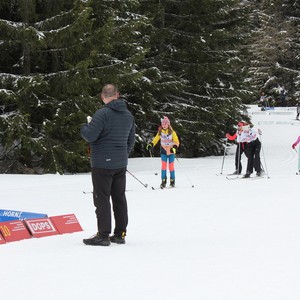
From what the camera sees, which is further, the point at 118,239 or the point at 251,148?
the point at 251,148

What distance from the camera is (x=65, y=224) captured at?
7199 millimetres

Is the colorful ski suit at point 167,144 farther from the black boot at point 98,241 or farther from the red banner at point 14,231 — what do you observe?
the black boot at point 98,241

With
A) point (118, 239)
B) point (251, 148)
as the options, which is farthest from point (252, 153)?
point (118, 239)

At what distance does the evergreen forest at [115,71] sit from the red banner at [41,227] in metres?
8.51

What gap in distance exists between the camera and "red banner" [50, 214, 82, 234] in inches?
280

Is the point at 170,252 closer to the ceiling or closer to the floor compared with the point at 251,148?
closer to the ceiling

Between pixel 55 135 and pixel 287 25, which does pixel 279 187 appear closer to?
pixel 55 135

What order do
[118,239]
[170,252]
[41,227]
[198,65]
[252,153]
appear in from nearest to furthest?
[170,252] < [118,239] < [41,227] < [252,153] < [198,65]

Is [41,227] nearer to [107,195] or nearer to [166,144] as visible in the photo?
[107,195]

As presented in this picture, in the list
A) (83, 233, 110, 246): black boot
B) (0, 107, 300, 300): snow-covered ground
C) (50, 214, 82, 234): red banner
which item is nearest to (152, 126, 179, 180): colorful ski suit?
(0, 107, 300, 300): snow-covered ground

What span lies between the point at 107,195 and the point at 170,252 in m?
0.93

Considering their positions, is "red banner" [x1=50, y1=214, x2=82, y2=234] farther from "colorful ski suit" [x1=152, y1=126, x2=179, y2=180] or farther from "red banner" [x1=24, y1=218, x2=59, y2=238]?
"colorful ski suit" [x1=152, y1=126, x2=179, y2=180]

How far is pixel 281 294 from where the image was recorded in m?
4.33

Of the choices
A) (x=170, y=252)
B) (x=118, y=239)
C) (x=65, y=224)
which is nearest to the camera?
(x=170, y=252)
